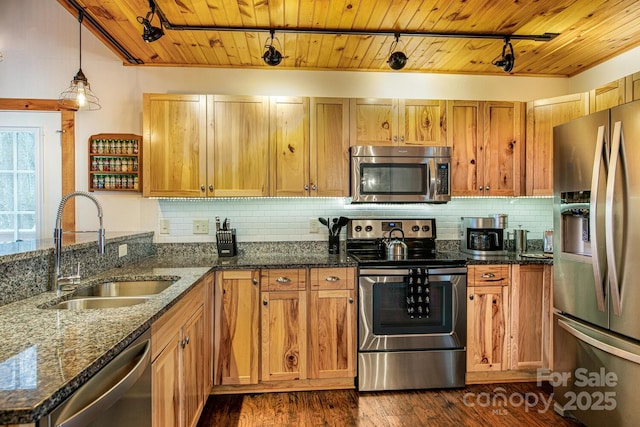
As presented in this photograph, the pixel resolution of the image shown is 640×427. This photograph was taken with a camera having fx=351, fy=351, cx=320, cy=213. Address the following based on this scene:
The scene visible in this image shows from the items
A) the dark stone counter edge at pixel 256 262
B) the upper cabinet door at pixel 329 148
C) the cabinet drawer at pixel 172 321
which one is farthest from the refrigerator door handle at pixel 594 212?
the cabinet drawer at pixel 172 321

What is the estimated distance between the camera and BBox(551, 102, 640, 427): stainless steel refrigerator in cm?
177

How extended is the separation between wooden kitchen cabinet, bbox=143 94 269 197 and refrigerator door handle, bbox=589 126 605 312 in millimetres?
2102

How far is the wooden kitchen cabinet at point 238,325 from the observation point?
2.46 meters

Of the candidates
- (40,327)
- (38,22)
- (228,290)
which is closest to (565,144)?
(228,290)

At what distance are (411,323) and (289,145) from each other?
163 cm

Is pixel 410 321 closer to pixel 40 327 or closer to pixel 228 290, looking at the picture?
pixel 228 290

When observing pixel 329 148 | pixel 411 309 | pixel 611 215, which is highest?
pixel 329 148

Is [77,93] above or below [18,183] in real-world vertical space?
→ above

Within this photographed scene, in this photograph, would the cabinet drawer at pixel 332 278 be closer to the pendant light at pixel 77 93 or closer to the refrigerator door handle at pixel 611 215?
the refrigerator door handle at pixel 611 215

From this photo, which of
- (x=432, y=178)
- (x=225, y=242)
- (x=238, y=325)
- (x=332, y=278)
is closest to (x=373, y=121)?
(x=432, y=178)

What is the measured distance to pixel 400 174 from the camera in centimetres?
281

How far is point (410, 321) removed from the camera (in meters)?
2.55

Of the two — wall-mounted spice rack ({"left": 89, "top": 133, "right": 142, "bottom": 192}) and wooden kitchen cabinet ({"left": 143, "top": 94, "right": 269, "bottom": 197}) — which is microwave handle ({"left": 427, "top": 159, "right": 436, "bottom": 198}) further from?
wall-mounted spice rack ({"left": 89, "top": 133, "right": 142, "bottom": 192})

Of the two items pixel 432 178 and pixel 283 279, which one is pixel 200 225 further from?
pixel 432 178
